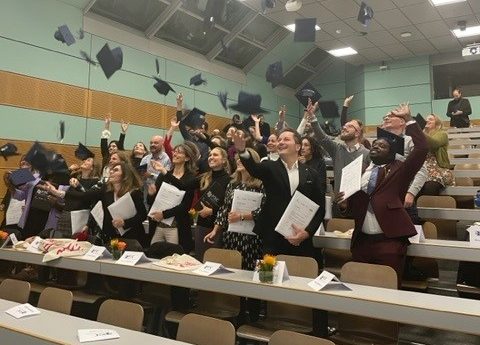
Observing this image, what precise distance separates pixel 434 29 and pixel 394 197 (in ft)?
25.5

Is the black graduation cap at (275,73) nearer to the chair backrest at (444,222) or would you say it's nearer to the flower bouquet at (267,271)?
the chair backrest at (444,222)

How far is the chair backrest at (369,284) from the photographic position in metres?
2.38

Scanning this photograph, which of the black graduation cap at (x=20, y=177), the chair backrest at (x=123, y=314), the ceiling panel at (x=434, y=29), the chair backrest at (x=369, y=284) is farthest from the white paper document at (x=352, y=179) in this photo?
the ceiling panel at (x=434, y=29)

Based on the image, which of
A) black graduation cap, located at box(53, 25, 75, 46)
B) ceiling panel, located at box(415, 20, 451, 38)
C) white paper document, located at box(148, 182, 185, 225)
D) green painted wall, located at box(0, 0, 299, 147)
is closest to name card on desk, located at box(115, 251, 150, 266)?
white paper document, located at box(148, 182, 185, 225)

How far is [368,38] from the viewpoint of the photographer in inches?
378

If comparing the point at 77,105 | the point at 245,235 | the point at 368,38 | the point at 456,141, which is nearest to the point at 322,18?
the point at 368,38

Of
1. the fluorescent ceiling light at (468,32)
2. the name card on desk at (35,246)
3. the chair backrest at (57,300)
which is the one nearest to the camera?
the chair backrest at (57,300)

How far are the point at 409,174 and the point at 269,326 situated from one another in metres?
1.24

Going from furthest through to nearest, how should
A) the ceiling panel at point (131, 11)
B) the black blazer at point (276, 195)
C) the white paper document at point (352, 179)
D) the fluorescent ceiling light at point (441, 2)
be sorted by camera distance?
1. the fluorescent ceiling light at point (441, 2)
2. the ceiling panel at point (131, 11)
3. the black blazer at point (276, 195)
4. the white paper document at point (352, 179)

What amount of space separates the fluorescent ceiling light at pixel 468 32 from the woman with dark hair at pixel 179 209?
25.6 ft

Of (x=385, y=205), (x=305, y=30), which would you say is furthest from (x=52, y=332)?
(x=305, y=30)

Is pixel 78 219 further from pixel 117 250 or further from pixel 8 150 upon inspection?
pixel 8 150

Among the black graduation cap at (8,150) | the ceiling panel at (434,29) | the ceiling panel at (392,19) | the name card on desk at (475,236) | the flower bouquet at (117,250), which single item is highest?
the ceiling panel at (434,29)

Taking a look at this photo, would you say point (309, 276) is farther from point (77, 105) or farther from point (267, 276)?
point (77, 105)
